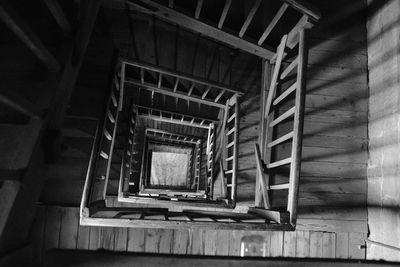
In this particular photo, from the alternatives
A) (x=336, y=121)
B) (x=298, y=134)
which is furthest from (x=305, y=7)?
Result: (x=336, y=121)

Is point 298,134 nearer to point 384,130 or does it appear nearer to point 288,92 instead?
point 288,92

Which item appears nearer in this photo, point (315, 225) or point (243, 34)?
point (243, 34)

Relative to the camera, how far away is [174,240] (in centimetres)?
310

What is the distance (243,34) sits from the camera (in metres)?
2.20

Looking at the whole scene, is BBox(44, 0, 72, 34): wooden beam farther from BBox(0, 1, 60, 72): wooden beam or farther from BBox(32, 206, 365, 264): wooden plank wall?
BBox(32, 206, 365, 264): wooden plank wall

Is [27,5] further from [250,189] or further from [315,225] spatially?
[315,225]

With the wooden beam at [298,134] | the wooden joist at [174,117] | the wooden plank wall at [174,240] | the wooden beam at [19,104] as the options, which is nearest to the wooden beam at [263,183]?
the wooden beam at [298,134]

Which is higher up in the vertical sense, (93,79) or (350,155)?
(93,79)

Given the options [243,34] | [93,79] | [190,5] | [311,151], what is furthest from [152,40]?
[311,151]

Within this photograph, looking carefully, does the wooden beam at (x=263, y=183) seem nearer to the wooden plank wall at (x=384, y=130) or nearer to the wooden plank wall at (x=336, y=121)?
the wooden plank wall at (x=336, y=121)

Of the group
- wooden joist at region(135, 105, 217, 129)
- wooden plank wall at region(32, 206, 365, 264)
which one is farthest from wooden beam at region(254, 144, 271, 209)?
wooden joist at region(135, 105, 217, 129)

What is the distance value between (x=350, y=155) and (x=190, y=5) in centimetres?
188

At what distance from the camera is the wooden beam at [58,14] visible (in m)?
1.28

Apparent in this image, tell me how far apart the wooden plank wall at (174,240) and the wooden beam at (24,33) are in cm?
170
